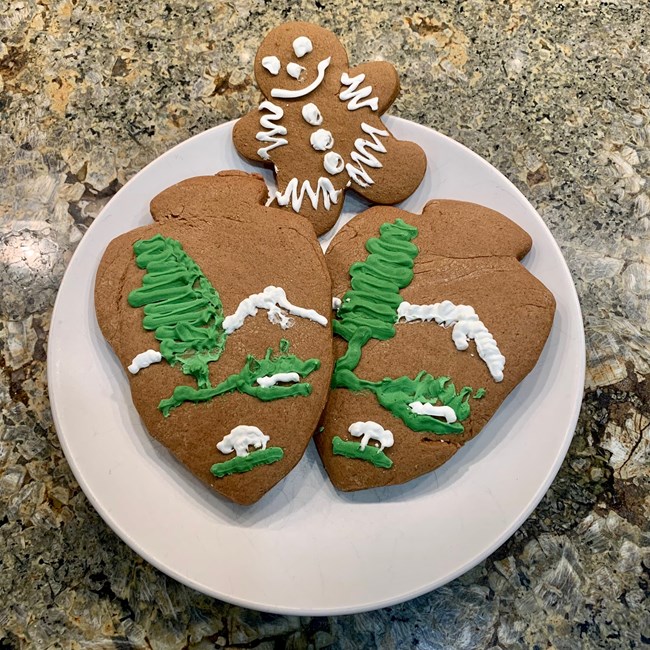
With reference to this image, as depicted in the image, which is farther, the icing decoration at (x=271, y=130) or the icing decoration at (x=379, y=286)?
the icing decoration at (x=271, y=130)

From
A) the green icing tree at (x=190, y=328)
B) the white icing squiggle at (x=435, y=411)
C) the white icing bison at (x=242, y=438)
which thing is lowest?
the white icing bison at (x=242, y=438)

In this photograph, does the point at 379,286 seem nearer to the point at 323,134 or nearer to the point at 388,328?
the point at 388,328

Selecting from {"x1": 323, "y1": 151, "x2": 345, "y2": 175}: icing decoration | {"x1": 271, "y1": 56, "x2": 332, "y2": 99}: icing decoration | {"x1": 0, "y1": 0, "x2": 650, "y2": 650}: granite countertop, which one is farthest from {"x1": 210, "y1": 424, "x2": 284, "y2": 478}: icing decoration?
{"x1": 271, "y1": 56, "x2": 332, "y2": 99}: icing decoration

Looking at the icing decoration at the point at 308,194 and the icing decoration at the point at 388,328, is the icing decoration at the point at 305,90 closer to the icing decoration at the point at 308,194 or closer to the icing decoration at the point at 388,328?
the icing decoration at the point at 308,194

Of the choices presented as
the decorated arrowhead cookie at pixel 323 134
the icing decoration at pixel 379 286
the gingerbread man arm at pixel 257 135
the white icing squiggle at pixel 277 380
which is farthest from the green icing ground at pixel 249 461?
the gingerbread man arm at pixel 257 135

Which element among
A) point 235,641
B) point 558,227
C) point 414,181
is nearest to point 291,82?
point 414,181

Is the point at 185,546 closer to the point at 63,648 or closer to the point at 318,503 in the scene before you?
the point at 318,503
